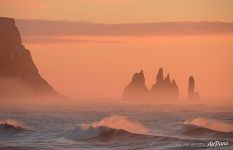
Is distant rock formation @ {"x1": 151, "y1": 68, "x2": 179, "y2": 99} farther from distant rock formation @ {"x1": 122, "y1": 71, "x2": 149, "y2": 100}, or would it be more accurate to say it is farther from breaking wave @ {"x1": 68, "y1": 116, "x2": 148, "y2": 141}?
breaking wave @ {"x1": 68, "y1": 116, "x2": 148, "y2": 141}

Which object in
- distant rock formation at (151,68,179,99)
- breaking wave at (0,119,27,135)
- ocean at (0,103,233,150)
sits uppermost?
distant rock formation at (151,68,179,99)

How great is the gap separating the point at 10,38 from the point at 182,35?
34917 millimetres

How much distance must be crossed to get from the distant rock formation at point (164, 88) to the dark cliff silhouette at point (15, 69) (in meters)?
11.5

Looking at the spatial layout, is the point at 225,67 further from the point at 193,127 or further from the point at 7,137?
the point at 7,137

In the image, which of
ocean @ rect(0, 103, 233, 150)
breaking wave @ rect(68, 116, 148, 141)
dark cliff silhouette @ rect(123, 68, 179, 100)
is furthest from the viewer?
dark cliff silhouette @ rect(123, 68, 179, 100)

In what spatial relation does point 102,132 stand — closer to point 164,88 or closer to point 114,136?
point 114,136

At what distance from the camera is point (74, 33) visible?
3064 centimetres

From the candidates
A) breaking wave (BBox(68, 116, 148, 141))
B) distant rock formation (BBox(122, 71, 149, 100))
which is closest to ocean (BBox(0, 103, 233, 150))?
breaking wave (BBox(68, 116, 148, 141))

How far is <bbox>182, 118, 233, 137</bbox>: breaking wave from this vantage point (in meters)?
23.0

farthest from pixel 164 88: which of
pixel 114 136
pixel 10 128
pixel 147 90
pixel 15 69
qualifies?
pixel 114 136

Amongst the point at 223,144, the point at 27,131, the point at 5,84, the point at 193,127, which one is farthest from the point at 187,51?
the point at 5,84

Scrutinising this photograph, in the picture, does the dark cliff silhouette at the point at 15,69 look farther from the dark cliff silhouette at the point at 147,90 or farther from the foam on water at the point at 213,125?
the foam on water at the point at 213,125

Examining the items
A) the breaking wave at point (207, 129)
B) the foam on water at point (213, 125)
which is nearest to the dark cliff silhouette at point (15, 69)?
the foam on water at point (213, 125)

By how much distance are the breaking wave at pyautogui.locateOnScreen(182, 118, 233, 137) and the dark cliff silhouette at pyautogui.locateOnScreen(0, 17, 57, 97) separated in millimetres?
23673
